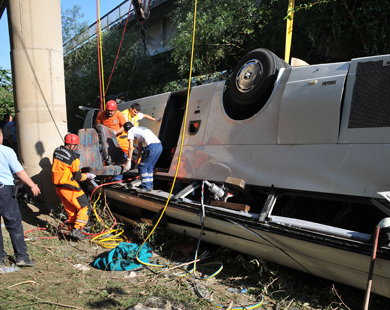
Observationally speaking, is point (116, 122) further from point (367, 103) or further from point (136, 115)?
point (367, 103)

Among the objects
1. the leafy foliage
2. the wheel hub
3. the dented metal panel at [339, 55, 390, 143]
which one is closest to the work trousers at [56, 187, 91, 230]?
the wheel hub

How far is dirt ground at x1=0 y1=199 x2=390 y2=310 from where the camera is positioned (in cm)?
312

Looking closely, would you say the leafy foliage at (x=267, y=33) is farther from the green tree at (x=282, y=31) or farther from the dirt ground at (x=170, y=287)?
the dirt ground at (x=170, y=287)

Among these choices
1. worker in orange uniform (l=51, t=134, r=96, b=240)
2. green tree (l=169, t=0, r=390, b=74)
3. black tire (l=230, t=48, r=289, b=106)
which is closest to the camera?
black tire (l=230, t=48, r=289, b=106)

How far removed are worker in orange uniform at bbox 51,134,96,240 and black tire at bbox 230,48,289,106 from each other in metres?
2.89

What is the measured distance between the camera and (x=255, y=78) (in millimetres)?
4434

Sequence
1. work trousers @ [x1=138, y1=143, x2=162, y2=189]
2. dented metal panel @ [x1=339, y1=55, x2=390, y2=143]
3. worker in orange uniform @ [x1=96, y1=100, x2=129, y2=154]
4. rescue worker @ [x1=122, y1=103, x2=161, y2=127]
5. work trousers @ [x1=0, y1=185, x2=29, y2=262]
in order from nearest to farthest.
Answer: dented metal panel @ [x1=339, y1=55, x2=390, y2=143] → work trousers @ [x1=0, y1=185, x2=29, y2=262] → work trousers @ [x1=138, y1=143, x2=162, y2=189] → rescue worker @ [x1=122, y1=103, x2=161, y2=127] → worker in orange uniform @ [x1=96, y1=100, x2=129, y2=154]

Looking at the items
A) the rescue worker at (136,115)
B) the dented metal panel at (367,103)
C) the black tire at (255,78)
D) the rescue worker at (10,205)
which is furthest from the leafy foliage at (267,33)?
the rescue worker at (10,205)

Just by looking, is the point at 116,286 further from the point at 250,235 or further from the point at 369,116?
the point at 369,116

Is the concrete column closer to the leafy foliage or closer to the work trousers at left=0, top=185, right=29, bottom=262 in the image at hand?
the work trousers at left=0, top=185, right=29, bottom=262

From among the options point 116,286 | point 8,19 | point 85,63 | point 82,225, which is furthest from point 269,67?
point 85,63

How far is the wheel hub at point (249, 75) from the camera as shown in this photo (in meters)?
4.42

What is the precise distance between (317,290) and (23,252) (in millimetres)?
3676

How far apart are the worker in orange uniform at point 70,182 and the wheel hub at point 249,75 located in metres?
2.96
